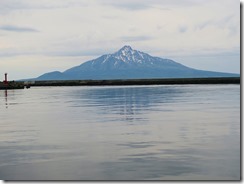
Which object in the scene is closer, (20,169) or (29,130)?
(20,169)

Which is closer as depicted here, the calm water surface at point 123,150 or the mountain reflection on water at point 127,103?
the calm water surface at point 123,150

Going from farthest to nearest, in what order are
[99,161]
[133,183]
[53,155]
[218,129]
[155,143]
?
[218,129] → [155,143] → [53,155] → [99,161] → [133,183]

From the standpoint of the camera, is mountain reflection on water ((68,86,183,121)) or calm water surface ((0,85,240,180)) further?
mountain reflection on water ((68,86,183,121))

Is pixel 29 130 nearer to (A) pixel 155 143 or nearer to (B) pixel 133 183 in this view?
(A) pixel 155 143

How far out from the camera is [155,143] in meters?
13.1

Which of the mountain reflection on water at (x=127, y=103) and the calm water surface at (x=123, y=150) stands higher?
the mountain reflection on water at (x=127, y=103)

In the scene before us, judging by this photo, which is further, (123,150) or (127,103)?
(127,103)

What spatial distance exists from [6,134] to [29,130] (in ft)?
4.31

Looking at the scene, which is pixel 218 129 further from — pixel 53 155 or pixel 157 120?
pixel 53 155

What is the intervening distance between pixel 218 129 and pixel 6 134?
7359 mm

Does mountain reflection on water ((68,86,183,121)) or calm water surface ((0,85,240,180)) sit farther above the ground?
mountain reflection on water ((68,86,183,121))

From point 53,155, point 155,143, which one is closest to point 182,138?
point 155,143

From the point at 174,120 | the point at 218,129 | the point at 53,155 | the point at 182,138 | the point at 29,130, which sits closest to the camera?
the point at 53,155

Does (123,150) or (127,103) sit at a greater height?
(127,103)
